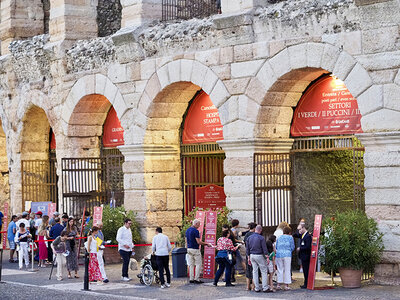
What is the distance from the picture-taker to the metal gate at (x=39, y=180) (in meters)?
26.4

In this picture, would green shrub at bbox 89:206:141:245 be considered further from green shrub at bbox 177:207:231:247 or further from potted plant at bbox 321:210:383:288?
potted plant at bbox 321:210:383:288

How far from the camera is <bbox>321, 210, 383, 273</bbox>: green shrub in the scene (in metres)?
16.1

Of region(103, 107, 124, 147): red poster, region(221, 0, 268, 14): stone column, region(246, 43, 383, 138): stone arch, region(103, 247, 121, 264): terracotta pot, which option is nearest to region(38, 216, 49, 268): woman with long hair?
region(103, 247, 121, 264): terracotta pot

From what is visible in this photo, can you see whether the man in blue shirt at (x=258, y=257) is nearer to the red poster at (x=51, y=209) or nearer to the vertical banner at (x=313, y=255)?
the vertical banner at (x=313, y=255)

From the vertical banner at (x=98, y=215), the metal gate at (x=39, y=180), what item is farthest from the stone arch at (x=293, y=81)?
the metal gate at (x=39, y=180)

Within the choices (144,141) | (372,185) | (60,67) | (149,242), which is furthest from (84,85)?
(372,185)

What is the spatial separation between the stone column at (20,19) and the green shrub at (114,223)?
7451 mm

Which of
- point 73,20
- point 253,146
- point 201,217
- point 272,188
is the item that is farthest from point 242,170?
point 73,20

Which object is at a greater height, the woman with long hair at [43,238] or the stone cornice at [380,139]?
the stone cornice at [380,139]

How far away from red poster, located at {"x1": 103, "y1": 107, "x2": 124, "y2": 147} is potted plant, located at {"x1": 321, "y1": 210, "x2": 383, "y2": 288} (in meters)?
8.58

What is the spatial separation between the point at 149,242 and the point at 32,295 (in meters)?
4.97

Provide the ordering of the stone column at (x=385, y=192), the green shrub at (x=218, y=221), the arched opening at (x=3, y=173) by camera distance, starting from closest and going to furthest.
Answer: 1. the stone column at (x=385, y=192)
2. the green shrub at (x=218, y=221)
3. the arched opening at (x=3, y=173)

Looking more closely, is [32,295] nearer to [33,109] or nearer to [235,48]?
[235,48]

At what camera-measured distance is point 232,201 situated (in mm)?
19172
